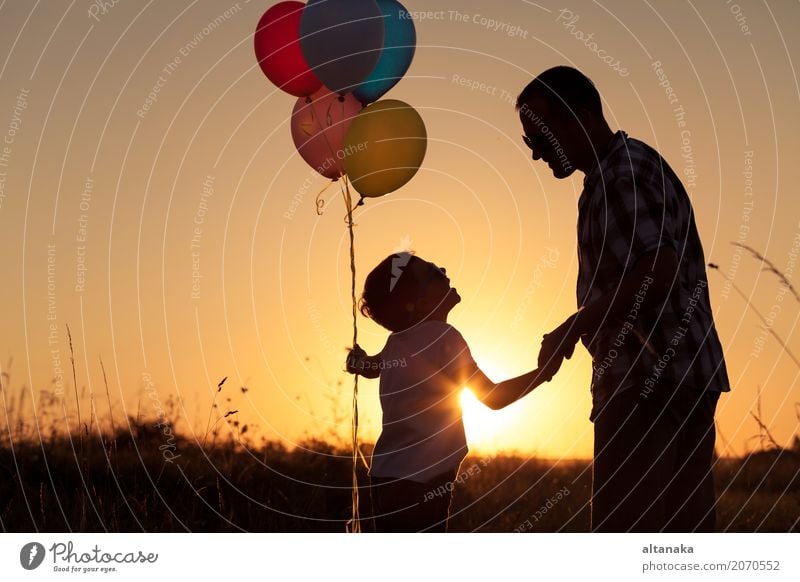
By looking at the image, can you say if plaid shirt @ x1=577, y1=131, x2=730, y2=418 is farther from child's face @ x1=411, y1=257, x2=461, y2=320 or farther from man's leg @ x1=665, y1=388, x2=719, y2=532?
child's face @ x1=411, y1=257, x2=461, y2=320

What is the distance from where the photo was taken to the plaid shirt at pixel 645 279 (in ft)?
17.1

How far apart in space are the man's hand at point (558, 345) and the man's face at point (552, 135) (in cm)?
76

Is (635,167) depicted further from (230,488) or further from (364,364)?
(230,488)

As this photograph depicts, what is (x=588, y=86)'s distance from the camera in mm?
5566

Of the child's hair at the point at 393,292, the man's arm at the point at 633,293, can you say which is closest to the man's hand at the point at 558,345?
the man's arm at the point at 633,293

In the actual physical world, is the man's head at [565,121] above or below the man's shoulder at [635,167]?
above

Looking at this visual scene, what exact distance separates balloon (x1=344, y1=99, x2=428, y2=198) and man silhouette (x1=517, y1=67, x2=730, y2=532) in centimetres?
184

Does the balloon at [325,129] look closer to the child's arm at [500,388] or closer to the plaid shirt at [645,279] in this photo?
the child's arm at [500,388]

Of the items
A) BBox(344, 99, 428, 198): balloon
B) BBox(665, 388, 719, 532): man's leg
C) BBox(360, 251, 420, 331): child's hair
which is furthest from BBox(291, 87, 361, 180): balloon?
BBox(665, 388, 719, 532): man's leg

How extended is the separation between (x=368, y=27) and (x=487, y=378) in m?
2.56

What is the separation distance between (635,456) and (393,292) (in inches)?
75.8

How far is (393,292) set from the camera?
662 cm
